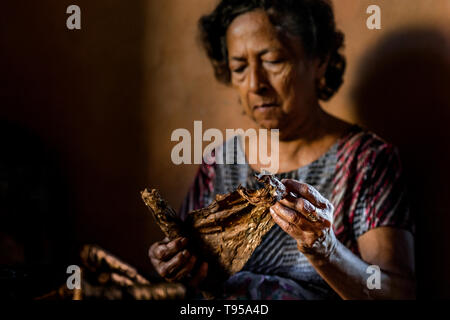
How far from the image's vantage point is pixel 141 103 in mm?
1310

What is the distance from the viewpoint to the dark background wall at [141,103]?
1.13 m

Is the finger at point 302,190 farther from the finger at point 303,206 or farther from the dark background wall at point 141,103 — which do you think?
the dark background wall at point 141,103

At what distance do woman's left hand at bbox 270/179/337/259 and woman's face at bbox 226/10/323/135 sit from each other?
33 centimetres

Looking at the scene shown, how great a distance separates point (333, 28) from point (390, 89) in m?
0.21

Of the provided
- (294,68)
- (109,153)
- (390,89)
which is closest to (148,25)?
(109,153)

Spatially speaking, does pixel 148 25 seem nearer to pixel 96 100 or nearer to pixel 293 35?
pixel 96 100

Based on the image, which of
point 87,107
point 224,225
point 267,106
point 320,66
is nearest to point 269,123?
point 267,106

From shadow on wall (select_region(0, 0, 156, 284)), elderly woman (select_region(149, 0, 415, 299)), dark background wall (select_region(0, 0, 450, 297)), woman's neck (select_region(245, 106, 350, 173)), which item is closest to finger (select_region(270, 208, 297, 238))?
elderly woman (select_region(149, 0, 415, 299))

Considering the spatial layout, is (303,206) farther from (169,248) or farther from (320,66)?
(320,66)

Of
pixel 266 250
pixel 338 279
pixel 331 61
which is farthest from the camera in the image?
pixel 331 61

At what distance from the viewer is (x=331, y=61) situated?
1.17 metres

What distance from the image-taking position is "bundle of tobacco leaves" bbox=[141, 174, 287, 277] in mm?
806

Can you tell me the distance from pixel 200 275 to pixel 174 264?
61 millimetres

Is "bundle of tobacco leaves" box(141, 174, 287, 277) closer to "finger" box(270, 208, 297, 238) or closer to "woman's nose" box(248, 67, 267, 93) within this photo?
"finger" box(270, 208, 297, 238)
